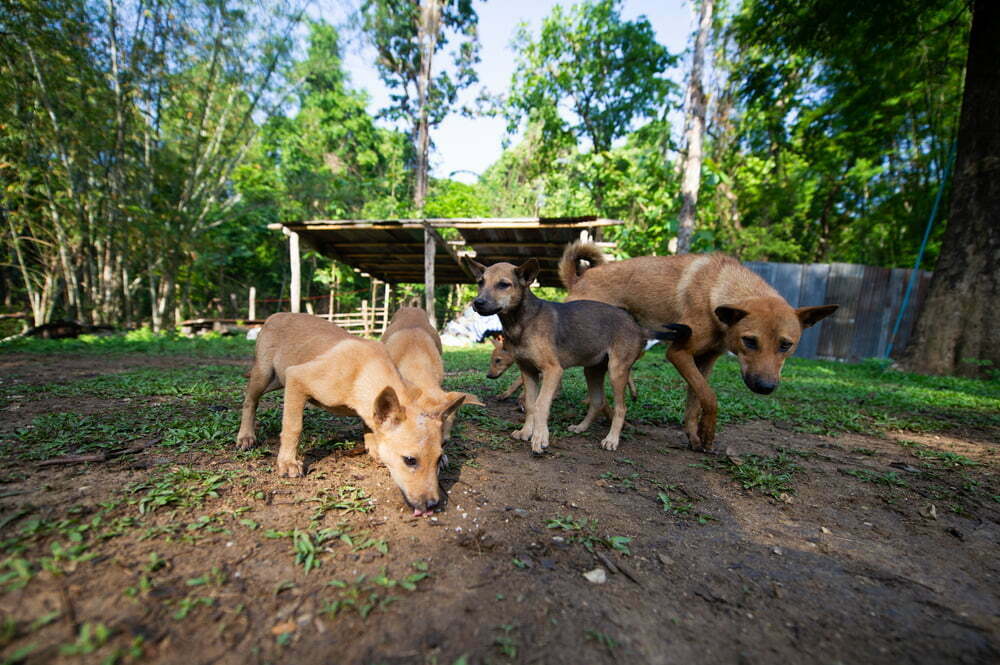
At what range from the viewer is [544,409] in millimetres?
4355

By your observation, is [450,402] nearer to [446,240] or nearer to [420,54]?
[446,240]

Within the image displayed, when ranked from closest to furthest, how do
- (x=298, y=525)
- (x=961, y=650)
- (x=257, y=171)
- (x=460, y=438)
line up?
(x=961, y=650) → (x=298, y=525) → (x=460, y=438) → (x=257, y=171)

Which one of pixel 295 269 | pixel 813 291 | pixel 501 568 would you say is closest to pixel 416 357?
pixel 501 568

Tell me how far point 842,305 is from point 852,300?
0.49 metres

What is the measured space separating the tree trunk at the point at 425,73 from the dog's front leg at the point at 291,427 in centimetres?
2012

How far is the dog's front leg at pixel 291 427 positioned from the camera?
3.13 meters

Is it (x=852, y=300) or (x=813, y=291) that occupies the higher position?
(x=813, y=291)

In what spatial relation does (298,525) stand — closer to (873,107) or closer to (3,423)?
(3,423)

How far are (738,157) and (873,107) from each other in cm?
780

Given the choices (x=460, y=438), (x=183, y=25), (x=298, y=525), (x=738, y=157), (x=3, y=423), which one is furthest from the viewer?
(x=738, y=157)

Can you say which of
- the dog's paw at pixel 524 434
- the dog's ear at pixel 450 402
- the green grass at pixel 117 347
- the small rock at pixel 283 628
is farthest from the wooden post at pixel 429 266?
the small rock at pixel 283 628

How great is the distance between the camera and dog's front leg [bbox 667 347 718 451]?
Result: 170 inches

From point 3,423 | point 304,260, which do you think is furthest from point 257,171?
point 3,423

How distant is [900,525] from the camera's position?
3020 millimetres
